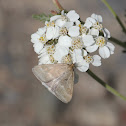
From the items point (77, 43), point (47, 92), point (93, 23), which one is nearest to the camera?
point (77, 43)

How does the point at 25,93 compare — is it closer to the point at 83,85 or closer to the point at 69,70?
the point at 83,85

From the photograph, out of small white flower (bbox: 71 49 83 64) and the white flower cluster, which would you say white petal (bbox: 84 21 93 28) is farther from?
small white flower (bbox: 71 49 83 64)

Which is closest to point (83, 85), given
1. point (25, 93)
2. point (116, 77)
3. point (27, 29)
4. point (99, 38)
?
point (116, 77)

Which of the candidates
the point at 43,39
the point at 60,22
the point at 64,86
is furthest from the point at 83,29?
the point at 64,86

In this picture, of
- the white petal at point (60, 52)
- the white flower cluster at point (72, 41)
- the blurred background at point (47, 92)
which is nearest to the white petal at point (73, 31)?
the white flower cluster at point (72, 41)

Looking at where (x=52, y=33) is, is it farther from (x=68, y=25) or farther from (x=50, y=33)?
(x=68, y=25)
